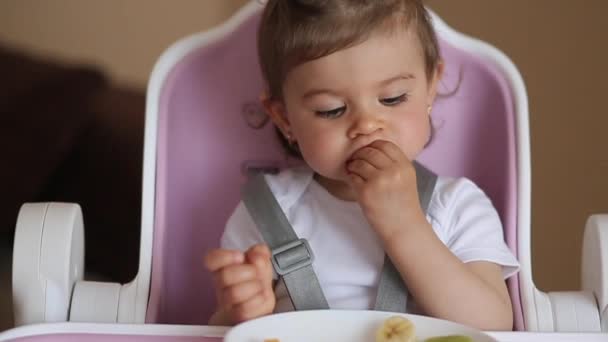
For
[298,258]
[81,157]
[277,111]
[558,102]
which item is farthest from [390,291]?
[81,157]

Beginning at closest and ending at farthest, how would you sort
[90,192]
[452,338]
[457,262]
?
1. [452,338]
2. [457,262]
3. [90,192]

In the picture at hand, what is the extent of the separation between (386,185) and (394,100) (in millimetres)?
83

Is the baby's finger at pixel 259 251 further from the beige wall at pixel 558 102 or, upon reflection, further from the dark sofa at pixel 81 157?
the dark sofa at pixel 81 157

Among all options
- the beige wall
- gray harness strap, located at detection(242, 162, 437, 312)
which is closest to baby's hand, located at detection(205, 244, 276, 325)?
gray harness strap, located at detection(242, 162, 437, 312)

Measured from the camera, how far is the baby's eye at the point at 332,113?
78 cm

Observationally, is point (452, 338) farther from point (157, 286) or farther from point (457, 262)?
point (157, 286)

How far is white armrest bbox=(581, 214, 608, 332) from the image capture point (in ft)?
2.53

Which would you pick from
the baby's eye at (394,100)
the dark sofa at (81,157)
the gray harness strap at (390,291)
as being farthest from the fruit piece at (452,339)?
the dark sofa at (81,157)

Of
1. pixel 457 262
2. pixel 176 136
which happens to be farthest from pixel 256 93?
pixel 457 262

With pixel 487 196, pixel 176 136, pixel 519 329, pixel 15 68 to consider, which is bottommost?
pixel 519 329

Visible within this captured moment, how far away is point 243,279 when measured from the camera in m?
0.70

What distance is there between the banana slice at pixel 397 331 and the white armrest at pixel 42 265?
293 millimetres

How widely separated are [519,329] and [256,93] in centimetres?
37

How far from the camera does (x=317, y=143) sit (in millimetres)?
798
